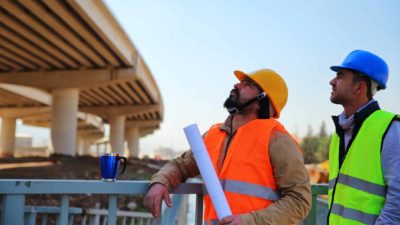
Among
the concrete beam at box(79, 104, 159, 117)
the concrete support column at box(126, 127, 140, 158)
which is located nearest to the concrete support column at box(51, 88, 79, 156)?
the concrete beam at box(79, 104, 159, 117)

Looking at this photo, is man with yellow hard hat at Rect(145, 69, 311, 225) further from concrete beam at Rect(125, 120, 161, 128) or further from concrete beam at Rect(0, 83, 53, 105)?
concrete beam at Rect(125, 120, 161, 128)

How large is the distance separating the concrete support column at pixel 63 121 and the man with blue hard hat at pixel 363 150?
1192 inches

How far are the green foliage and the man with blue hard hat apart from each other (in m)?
82.4

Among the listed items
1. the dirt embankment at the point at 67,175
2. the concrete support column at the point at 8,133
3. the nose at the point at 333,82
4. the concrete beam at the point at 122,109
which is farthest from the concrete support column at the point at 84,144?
the nose at the point at 333,82

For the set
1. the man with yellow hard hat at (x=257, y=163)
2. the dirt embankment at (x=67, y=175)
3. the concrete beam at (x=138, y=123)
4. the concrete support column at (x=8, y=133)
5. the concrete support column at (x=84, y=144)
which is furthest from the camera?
the concrete support column at (x=84, y=144)

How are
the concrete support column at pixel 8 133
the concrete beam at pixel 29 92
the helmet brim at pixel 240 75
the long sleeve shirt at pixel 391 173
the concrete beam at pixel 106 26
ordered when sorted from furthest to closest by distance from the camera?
1. the concrete support column at pixel 8 133
2. the concrete beam at pixel 29 92
3. the concrete beam at pixel 106 26
4. the helmet brim at pixel 240 75
5. the long sleeve shirt at pixel 391 173

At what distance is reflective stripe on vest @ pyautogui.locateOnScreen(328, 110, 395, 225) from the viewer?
2.52 meters

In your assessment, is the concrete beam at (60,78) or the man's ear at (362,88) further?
the concrete beam at (60,78)

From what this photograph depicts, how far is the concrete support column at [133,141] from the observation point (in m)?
68.2

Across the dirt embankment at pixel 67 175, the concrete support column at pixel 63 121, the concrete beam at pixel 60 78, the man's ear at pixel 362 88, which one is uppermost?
the concrete beam at pixel 60 78

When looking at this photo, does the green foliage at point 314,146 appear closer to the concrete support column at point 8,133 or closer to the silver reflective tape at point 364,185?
the concrete support column at point 8,133

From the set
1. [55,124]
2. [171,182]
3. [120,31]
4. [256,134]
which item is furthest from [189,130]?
[55,124]

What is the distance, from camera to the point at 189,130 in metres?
2.61

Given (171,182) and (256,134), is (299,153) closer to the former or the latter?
(256,134)
